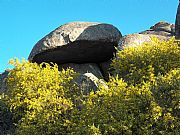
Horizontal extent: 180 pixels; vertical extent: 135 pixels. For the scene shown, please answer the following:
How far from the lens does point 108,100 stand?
39.7 feet

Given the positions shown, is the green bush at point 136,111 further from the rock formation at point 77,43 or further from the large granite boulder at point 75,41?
the large granite boulder at point 75,41

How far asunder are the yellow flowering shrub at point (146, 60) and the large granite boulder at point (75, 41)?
5138 mm

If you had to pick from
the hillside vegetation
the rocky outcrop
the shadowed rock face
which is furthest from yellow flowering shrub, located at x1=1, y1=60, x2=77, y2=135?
the shadowed rock face

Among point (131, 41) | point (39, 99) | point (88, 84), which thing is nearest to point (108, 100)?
point (39, 99)

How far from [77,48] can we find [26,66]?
5.98 m

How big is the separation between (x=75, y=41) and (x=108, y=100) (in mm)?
10092

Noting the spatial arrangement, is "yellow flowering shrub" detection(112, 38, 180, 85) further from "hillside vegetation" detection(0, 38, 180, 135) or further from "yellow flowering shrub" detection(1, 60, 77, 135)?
"yellow flowering shrub" detection(1, 60, 77, 135)

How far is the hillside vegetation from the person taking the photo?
36.0 ft

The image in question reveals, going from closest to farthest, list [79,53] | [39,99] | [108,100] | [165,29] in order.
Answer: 1. [108,100]
2. [39,99]
3. [79,53]
4. [165,29]

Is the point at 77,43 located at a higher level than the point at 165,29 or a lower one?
lower

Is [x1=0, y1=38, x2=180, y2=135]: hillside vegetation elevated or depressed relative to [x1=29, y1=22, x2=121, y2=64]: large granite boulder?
depressed

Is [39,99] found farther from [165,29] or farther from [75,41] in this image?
[165,29]

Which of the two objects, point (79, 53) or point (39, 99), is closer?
point (39, 99)

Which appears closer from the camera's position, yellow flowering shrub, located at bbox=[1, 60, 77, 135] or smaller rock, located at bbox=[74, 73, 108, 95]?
yellow flowering shrub, located at bbox=[1, 60, 77, 135]
